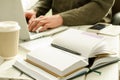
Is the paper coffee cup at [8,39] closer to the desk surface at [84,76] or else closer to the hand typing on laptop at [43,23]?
the desk surface at [84,76]

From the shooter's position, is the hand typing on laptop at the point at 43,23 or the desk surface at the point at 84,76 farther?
the hand typing on laptop at the point at 43,23

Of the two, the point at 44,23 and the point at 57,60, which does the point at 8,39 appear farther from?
the point at 44,23

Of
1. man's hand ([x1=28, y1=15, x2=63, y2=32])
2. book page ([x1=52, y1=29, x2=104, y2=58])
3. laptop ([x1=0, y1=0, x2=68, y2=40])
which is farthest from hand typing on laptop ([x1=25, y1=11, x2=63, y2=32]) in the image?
book page ([x1=52, y1=29, x2=104, y2=58])

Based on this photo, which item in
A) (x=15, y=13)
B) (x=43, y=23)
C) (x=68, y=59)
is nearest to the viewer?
(x=68, y=59)

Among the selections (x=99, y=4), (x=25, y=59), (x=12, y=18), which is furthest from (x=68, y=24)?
(x=25, y=59)

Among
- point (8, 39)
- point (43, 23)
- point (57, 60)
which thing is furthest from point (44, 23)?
point (57, 60)

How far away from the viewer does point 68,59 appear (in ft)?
2.31

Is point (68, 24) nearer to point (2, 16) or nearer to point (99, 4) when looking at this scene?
point (99, 4)

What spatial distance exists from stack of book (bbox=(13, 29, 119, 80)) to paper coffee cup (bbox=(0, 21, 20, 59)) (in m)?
0.05

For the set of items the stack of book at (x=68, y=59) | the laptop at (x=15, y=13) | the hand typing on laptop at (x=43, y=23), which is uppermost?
the laptop at (x=15, y=13)

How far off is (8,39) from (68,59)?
239 millimetres

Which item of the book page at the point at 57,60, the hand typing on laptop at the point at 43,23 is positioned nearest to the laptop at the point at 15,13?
the hand typing on laptop at the point at 43,23

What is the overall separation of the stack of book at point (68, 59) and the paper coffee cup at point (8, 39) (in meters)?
Result: 0.05

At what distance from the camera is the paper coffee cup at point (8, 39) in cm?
79
